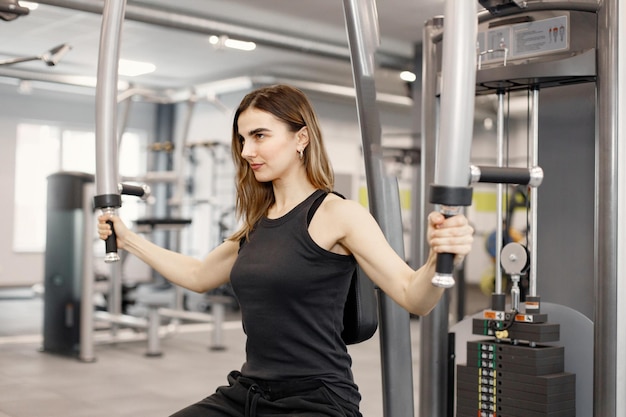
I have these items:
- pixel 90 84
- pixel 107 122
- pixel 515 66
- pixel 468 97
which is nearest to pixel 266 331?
pixel 107 122

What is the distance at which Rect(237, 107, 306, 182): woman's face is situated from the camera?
1622 mm

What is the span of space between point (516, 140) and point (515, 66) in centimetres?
1058

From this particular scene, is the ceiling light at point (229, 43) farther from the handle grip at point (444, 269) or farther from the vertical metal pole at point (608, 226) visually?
the handle grip at point (444, 269)

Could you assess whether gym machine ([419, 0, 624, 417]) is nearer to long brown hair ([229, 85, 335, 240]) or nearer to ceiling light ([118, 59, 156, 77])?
long brown hair ([229, 85, 335, 240])

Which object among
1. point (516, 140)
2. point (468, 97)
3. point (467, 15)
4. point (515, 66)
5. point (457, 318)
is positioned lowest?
point (457, 318)

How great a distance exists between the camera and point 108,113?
172 centimetres

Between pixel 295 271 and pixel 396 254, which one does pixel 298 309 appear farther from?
pixel 396 254

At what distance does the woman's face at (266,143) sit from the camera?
1622mm

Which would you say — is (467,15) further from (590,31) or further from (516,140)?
(516,140)

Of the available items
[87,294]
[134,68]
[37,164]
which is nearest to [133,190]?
[87,294]

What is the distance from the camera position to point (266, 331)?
5.19 ft

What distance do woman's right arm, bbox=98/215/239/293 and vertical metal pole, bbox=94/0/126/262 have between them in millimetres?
87

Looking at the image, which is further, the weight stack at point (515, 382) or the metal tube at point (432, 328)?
the metal tube at point (432, 328)

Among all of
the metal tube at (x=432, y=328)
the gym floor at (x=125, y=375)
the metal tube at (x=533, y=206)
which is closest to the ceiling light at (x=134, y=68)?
the gym floor at (x=125, y=375)
